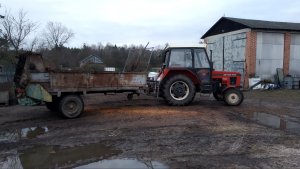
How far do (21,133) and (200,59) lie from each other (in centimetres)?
715

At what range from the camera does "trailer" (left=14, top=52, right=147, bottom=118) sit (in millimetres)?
9859

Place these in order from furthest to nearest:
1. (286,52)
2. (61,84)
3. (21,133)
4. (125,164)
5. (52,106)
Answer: (286,52) → (52,106) → (61,84) → (21,133) → (125,164)

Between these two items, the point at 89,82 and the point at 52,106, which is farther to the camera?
the point at 52,106

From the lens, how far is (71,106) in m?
10.6

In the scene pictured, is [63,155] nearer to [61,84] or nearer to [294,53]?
[61,84]

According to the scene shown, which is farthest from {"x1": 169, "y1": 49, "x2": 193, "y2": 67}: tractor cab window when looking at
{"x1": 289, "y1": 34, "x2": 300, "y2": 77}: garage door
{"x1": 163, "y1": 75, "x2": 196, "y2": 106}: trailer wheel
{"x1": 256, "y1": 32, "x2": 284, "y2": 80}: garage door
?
{"x1": 289, "y1": 34, "x2": 300, "y2": 77}: garage door

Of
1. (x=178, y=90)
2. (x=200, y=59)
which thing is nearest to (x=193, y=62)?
(x=200, y=59)

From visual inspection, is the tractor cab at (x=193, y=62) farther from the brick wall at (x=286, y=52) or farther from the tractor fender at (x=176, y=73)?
the brick wall at (x=286, y=52)

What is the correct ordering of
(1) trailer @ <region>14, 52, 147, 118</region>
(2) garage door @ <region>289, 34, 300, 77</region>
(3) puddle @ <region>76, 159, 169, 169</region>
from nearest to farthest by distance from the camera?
(3) puddle @ <region>76, 159, 169, 169</region> → (1) trailer @ <region>14, 52, 147, 118</region> → (2) garage door @ <region>289, 34, 300, 77</region>

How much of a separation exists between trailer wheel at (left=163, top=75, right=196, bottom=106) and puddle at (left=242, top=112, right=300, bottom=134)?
2360 millimetres

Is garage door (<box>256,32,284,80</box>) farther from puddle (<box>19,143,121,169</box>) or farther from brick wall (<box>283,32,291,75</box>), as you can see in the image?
puddle (<box>19,143,121,169</box>)

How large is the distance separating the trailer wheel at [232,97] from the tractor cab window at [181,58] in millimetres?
1895

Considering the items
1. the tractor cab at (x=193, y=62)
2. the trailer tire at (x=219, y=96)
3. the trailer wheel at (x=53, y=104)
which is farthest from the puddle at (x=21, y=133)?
the trailer tire at (x=219, y=96)

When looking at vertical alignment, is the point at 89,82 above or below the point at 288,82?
above
